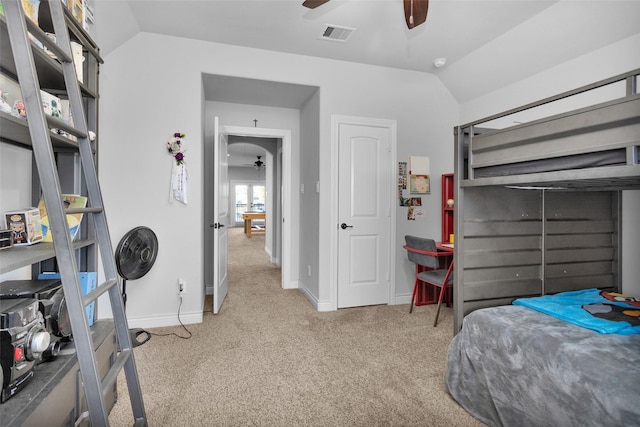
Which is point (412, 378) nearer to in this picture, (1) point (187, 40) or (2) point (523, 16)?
(2) point (523, 16)

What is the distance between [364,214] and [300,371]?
1.88m

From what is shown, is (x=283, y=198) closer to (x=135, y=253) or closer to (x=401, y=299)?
(x=401, y=299)

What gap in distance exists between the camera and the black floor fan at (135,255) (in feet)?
7.79

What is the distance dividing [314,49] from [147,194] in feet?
7.15

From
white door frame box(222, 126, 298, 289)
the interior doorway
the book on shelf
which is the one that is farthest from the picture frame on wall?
the interior doorway

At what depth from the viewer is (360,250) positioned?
3609mm

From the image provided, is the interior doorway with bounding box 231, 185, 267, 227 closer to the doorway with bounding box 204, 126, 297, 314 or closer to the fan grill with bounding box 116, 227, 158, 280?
the doorway with bounding box 204, 126, 297, 314

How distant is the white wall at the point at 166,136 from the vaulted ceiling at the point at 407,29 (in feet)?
0.48

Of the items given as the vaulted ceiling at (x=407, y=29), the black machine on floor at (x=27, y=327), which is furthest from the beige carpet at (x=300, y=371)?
the vaulted ceiling at (x=407, y=29)

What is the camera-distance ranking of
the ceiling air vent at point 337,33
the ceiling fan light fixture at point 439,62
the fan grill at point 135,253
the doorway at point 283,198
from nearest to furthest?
the fan grill at point 135,253 → the ceiling air vent at point 337,33 → the ceiling fan light fixture at point 439,62 → the doorway at point 283,198

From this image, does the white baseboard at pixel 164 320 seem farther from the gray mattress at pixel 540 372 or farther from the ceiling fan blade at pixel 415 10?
the ceiling fan blade at pixel 415 10

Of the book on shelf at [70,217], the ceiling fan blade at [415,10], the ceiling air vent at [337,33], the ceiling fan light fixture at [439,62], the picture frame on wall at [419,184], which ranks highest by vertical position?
the ceiling air vent at [337,33]

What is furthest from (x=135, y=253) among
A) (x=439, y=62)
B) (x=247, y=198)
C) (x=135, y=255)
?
(x=247, y=198)

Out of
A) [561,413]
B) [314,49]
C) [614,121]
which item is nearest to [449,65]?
[314,49]
